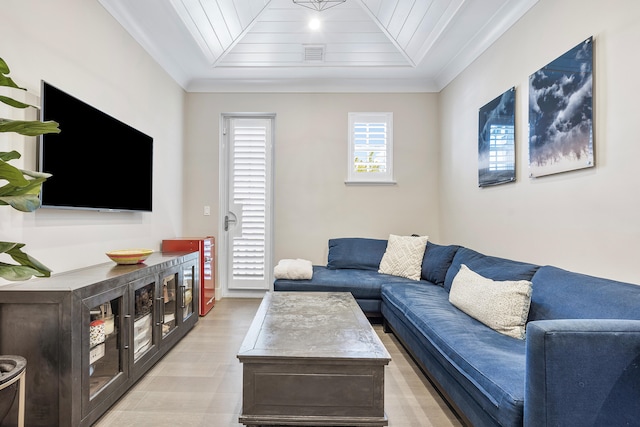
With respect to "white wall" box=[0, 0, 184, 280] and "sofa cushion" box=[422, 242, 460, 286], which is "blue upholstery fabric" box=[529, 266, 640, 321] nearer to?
"sofa cushion" box=[422, 242, 460, 286]

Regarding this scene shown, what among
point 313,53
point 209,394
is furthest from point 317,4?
point 209,394

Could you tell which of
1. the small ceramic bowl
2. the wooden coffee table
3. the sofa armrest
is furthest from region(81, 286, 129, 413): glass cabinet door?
the sofa armrest

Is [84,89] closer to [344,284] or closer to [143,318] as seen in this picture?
[143,318]

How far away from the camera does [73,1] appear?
7.18 ft

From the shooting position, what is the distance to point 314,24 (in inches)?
131

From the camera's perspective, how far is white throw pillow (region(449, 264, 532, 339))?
1.84 metres

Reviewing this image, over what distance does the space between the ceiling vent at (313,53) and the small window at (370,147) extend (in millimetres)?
822

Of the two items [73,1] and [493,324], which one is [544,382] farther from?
[73,1]

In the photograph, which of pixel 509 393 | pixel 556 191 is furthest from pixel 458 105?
pixel 509 393

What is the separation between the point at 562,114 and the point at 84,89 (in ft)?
10.3

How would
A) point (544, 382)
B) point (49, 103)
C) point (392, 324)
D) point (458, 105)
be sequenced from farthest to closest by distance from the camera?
point (458, 105), point (392, 324), point (49, 103), point (544, 382)

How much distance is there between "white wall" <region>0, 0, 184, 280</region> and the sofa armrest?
8.22 feet

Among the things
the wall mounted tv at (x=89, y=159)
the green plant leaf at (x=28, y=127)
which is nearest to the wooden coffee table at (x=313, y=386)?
the green plant leaf at (x=28, y=127)

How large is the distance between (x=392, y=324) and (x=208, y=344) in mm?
1588
